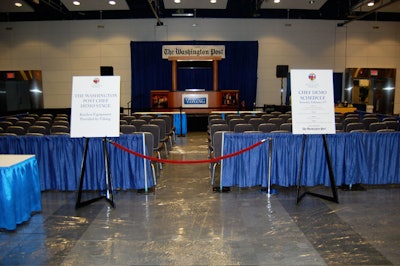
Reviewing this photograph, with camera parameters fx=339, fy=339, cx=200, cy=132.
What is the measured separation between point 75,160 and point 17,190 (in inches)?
59.2

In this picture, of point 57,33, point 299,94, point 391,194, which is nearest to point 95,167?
point 299,94

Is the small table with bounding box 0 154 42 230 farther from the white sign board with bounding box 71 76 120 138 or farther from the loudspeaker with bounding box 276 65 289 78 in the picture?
Result: the loudspeaker with bounding box 276 65 289 78

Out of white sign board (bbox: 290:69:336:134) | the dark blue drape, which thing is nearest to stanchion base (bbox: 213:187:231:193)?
white sign board (bbox: 290:69:336:134)

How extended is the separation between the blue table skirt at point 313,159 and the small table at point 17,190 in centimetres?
305

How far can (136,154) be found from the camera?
5566 millimetres

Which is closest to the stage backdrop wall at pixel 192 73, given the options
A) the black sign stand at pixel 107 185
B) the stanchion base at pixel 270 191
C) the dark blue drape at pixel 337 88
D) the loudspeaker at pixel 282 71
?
the loudspeaker at pixel 282 71

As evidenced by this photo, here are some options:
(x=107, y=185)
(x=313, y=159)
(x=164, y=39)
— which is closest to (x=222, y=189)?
(x=313, y=159)

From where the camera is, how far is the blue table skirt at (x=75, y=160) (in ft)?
19.3

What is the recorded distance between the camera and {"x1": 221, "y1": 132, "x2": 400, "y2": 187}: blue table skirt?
5.97 metres

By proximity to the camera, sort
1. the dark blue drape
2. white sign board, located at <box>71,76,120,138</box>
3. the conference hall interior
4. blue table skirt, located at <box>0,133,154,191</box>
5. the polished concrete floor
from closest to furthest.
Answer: the polished concrete floor
the conference hall interior
white sign board, located at <box>71,76,120,138</box>
blue table skirt, located at <box>0,133,154,191</box>
the dark blue drape

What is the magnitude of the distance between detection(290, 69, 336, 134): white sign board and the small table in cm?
400

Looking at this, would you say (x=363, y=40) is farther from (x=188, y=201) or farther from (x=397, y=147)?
(x=188, y=201)

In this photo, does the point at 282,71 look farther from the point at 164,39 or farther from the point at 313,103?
the point at 313,103

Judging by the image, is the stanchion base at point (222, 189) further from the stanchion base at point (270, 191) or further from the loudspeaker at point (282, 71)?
the loudspeaker at point (282, 71)
